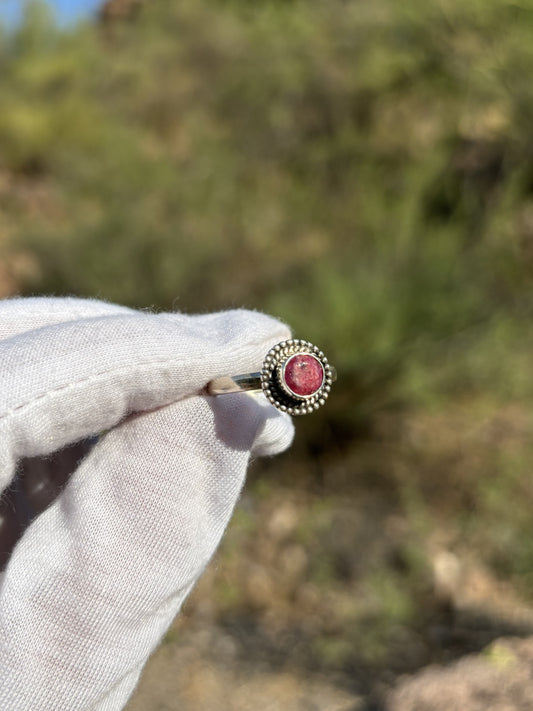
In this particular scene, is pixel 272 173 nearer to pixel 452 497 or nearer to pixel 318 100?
pixel 318 100

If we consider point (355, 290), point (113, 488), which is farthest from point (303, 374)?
point (355, 290)

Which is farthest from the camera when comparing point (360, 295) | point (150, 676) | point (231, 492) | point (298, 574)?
point (360, 295)

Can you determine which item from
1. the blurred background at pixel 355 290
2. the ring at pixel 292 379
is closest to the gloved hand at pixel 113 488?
the ring at pixel 292 379

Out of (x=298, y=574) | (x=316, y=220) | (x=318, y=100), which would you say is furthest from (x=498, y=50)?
(x=298, y=574)

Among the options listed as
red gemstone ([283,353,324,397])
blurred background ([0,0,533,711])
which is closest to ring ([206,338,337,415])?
red gemstone ([283,353,324,397])

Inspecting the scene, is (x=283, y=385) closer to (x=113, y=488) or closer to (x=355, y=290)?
(x=113, y=488)

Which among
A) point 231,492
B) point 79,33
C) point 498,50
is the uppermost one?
point 498,50

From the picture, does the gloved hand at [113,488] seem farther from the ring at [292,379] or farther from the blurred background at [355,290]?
the blurred background at [355,290]
